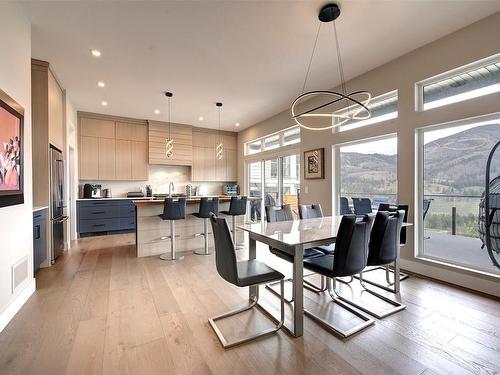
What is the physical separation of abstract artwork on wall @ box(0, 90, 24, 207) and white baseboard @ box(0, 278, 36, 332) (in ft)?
3.05

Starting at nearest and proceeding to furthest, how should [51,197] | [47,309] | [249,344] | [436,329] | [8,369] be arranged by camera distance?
[8,369] → [249,344] → [436,329] → [47,309] → [51,197]

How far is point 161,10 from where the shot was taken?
2.53 metres

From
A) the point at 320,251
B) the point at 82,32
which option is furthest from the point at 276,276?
the point at 82,32

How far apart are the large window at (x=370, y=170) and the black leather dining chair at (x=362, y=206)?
0.07 m

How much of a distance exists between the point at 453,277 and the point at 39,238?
540cm

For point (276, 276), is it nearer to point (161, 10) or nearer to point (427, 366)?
point (427, 366)

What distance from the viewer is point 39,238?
3373mm

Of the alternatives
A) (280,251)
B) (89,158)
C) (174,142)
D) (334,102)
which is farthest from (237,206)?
(89,158)

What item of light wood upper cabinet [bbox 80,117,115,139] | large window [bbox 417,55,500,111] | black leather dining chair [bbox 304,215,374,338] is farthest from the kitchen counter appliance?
black leather dining chair [bbox 304,215,374,338]

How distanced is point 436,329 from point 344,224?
1194 millimetres

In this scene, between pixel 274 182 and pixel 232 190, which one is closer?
pixel 274 182

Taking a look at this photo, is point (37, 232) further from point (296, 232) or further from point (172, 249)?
point (296, 232)

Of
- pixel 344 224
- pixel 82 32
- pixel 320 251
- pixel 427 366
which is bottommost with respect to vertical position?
pixel 427 366

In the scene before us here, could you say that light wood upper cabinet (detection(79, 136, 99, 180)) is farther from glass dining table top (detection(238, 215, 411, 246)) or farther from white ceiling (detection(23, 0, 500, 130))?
glass dining table top (detection(238, 215, 411, 246))
